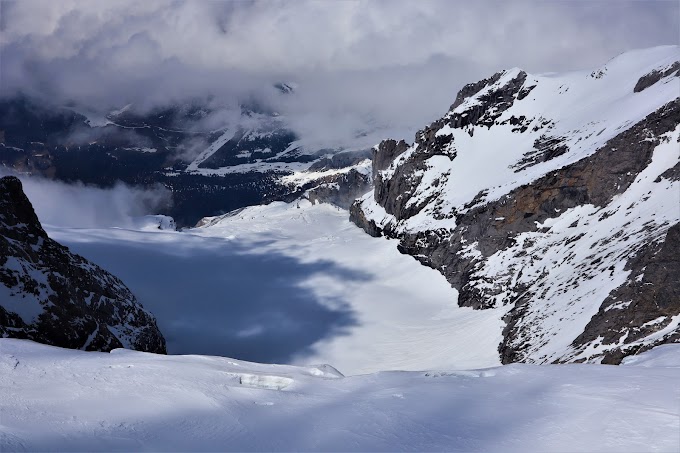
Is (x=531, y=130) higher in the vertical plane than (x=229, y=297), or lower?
higher

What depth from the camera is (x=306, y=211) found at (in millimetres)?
198500

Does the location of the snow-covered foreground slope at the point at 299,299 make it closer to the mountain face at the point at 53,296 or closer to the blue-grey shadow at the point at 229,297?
the blue-grey shadow at the point at 229,297

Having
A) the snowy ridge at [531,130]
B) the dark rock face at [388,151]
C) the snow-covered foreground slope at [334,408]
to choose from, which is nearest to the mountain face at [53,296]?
the snow-covered foreground slope at [334,408]

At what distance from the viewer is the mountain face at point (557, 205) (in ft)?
155

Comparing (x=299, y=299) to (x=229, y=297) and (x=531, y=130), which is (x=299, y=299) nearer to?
(x=229, y=297)

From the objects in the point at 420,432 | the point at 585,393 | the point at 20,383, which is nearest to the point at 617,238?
the point at 585,393

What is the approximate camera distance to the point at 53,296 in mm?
45781

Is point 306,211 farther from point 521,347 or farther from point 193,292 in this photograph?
point 521,347

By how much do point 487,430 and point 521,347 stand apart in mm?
42783

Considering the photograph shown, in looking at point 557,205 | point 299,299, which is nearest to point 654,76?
point 557,205

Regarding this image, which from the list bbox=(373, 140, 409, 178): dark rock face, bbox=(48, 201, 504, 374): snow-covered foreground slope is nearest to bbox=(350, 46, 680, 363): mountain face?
bbox=(48, 201, 504, 374): snow-covered foreground slope

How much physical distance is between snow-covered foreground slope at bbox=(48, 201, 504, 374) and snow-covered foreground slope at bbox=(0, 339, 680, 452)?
1759 inches

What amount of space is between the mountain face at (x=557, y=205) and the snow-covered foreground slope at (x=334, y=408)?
70.1ft

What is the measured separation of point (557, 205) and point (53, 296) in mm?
65744
